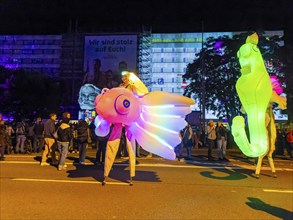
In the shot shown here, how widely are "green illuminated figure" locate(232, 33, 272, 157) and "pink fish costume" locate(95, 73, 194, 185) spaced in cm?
151

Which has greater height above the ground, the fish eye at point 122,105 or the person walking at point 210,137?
the fish eye at point 122,105

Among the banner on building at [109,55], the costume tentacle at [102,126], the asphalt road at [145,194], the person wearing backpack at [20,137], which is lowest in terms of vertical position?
the asphalt road at [145,194]

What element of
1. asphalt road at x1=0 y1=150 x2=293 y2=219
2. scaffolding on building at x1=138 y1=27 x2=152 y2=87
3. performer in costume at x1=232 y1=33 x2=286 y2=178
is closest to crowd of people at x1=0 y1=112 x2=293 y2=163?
asphalt road at x1=0 y1=150 x2=293 y2=219

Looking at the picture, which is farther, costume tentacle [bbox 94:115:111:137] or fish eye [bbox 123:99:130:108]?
costume tentacle [bbox 94:115:111:137]

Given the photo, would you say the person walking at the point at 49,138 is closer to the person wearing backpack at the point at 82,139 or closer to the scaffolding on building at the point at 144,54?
the person wearing backpack at the point at 82,139

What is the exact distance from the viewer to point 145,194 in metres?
6.86

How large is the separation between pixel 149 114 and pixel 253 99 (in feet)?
7.79

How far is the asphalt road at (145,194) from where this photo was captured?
18.5 ft

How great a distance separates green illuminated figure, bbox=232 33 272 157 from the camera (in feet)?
22.6

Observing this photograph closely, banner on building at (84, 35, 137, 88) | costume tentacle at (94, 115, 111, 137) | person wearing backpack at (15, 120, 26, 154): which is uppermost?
banner on building at (84, 35, 137, 88)

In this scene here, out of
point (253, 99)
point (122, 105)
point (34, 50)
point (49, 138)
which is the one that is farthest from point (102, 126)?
point (34, 50)

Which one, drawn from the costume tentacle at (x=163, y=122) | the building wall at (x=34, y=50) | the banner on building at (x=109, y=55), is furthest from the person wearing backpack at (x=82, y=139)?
the building wall at (x=34, y=50)

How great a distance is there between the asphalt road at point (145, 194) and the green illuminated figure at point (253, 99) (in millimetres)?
1127

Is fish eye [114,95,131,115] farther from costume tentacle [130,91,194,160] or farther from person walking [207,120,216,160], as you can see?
person walking [207,120,216,160]
